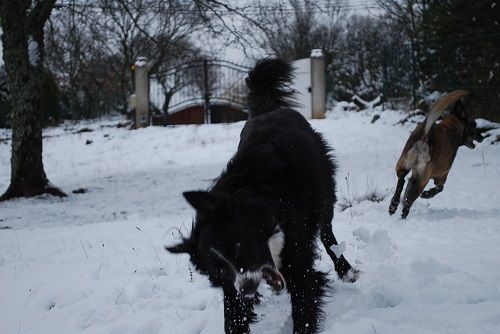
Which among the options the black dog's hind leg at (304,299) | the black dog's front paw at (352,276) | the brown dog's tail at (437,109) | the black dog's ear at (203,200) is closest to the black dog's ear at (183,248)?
the black dog's ear at (203,200)

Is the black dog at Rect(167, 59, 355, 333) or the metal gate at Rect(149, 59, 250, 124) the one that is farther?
the metal gate at Rect(149, 59, 250, 124)

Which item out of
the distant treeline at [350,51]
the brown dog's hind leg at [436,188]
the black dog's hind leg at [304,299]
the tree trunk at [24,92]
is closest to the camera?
the black dog's hind leg at [304,299]

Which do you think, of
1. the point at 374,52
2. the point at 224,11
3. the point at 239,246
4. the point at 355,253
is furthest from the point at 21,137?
the point at 374,52

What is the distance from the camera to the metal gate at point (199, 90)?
16.2 m

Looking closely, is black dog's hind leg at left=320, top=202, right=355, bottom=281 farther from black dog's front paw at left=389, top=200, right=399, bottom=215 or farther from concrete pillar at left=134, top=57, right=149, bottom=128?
concrete pillar at left=134, top=57, right=149, bottom=128

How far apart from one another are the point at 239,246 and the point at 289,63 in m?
2.37

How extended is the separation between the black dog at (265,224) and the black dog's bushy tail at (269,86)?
0.85 m

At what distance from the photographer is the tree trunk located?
7.17 metres

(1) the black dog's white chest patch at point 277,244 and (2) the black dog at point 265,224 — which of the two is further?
(1) the black dog's white chest patch at point 277,244

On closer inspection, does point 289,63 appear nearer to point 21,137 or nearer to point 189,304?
point 189,304

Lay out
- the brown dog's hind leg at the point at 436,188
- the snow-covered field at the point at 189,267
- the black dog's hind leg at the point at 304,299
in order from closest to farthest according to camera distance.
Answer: the black dog's hind leg at the point at 304,299 → the snow-covered field at the point at 189,267 → the brown dog's hind leg at the point at 436,188

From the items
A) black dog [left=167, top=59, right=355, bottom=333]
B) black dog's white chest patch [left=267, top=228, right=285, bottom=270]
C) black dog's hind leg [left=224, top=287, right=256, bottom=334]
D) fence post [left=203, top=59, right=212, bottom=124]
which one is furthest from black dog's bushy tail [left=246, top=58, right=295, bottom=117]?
fence post [left=203, top=59, right=212, bottom=124]

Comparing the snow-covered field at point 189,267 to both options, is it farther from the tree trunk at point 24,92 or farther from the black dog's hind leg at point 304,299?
the tree trunk at point 24,92

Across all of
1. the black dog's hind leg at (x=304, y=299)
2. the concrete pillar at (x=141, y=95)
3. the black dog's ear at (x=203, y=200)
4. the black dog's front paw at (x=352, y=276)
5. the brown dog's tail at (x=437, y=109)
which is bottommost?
the black dog's front paw at (x=352, y=276)
